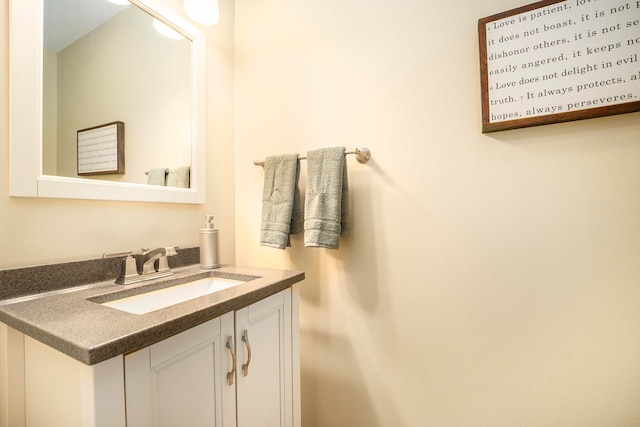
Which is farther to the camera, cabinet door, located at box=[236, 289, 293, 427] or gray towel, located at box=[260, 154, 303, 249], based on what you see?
gray towel, located at box=[260, 154, 303, 249]

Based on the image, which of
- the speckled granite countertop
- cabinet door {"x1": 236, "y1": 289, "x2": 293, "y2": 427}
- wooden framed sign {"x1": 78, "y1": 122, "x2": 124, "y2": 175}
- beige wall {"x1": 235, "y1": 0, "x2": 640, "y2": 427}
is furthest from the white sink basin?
wooden framed sign {"x1": 78, "y1": 122, "x2": 124, "y2": 175}

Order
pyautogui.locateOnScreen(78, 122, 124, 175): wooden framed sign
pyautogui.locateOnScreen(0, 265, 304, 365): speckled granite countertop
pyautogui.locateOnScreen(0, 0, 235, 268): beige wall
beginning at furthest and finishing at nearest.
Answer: pyautogui.locateOnScreen(78, 122, 124, 175): wooden framed sign → pyautogui.locateOnScreen(0, 0, 235, 268): beige wall → pyautogui.locateOnScreen(0, 265, 304, 365): speckled granite countertop

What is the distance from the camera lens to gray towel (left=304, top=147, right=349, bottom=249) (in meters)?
0.98

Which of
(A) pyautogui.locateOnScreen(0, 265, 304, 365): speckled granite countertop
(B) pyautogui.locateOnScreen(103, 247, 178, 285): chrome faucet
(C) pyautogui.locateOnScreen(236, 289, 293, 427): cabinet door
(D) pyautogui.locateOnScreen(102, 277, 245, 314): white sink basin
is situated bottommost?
(C) pyautogui.locateOnScreen(236, 289, 293, 427): cabinet door

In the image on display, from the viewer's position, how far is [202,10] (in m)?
1.12

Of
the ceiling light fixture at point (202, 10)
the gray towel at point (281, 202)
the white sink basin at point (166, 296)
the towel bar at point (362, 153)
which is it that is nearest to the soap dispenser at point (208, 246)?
the white sink basin at point (166, 296)

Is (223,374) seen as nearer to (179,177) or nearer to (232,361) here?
(232,361)

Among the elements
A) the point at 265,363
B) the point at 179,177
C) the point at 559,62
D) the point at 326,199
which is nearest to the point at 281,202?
the point at 326,199

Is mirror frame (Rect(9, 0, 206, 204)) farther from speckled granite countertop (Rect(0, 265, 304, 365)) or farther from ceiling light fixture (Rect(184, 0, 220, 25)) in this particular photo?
ceiling light fixture (Rect(184, 0, 220, 25))

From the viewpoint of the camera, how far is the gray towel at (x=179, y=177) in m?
1.10

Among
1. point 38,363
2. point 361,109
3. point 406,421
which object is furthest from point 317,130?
point 406,421

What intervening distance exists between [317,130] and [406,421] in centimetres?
118

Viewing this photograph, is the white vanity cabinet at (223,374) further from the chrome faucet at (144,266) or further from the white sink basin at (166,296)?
the chrome faucet at (144,266)

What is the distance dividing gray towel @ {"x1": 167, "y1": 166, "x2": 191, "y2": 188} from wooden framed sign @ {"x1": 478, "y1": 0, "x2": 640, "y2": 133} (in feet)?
3.67
